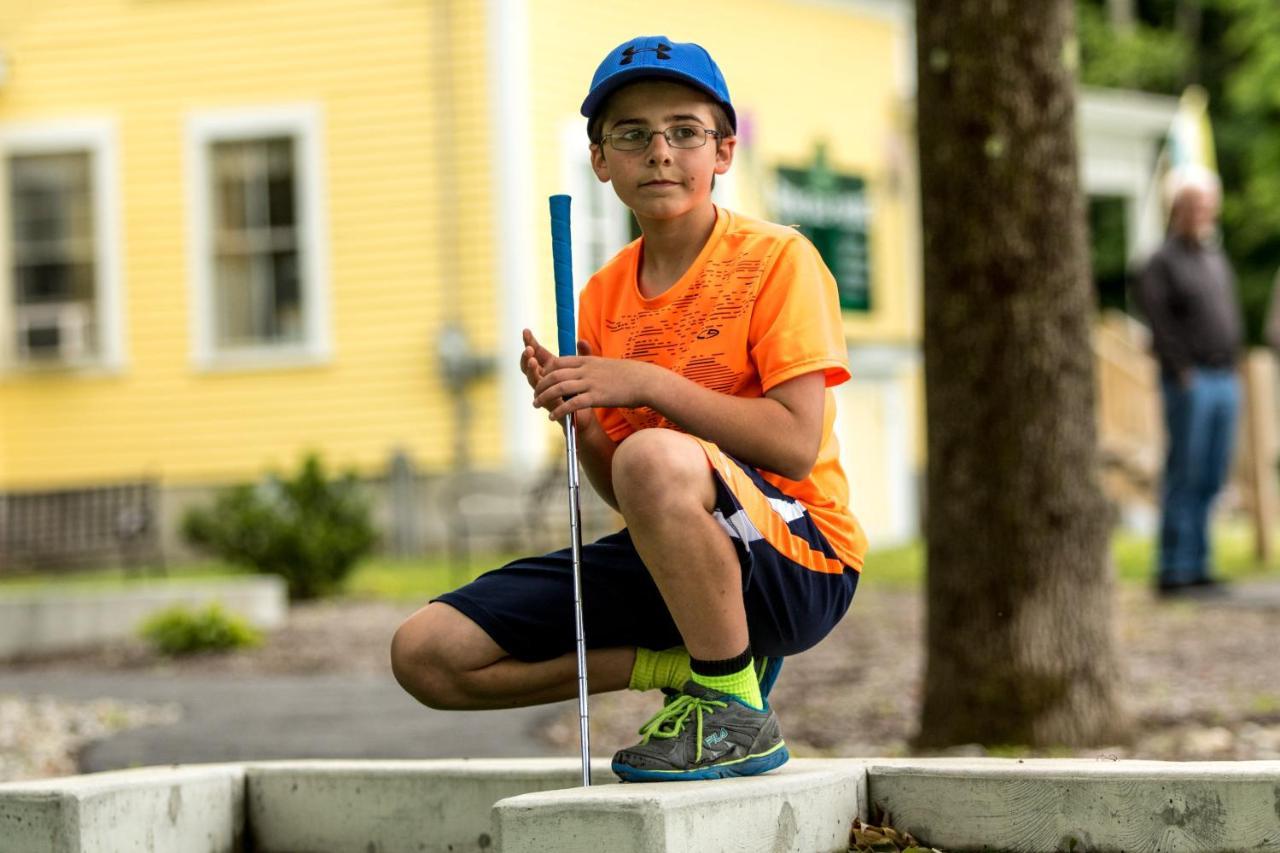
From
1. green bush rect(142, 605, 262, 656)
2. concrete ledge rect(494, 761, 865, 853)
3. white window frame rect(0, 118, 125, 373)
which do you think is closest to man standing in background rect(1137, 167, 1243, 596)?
green bush rect(142, 605, 262, 656)

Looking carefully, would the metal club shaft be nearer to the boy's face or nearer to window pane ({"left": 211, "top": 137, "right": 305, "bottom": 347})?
the boy's face

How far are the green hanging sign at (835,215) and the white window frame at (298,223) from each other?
13.9 ft

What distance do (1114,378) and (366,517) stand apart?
9358mm

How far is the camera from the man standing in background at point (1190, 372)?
11.8 meters

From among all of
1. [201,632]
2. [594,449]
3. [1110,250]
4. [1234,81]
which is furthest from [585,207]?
[1234,81]

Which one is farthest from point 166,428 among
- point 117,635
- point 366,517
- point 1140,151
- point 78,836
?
point 78,836

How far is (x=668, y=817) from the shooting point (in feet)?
11.6

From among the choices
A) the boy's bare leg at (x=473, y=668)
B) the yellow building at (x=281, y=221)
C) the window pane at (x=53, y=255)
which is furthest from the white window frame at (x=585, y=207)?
the boy's bare leg at (x=473, y=668)

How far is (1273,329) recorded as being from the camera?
40.1ft

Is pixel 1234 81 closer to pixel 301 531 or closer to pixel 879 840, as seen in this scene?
pixel 301 531

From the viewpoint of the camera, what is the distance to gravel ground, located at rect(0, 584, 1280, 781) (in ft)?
23.7

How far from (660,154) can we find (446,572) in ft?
39.1

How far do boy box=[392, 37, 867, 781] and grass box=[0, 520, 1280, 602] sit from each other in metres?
9.50

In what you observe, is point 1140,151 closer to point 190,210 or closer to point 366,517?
point 190,210
